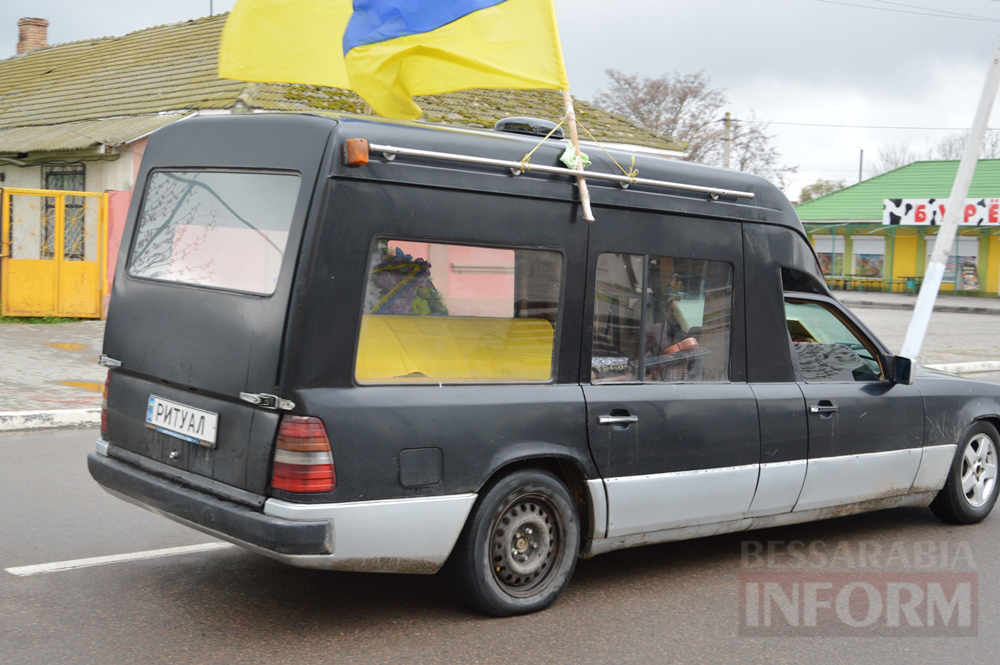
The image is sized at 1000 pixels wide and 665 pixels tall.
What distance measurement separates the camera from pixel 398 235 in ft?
14.3

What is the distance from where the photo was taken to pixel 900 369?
6.23m

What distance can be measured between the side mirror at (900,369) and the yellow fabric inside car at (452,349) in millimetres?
2488

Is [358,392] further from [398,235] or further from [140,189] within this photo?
[140,189]

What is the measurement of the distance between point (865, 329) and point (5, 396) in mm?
8029

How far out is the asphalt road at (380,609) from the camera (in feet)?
13.9

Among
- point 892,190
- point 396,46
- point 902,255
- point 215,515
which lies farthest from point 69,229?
point 892,190

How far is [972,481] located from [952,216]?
9137mm

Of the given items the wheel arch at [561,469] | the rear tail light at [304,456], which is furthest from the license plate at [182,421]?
the wheel arch at [561,469]

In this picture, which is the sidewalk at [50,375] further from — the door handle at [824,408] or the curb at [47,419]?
the door handle at [824,408]

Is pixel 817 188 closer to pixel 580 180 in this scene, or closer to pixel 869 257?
pixel 869 257

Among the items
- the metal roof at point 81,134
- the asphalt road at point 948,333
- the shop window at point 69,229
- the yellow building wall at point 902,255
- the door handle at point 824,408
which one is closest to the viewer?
the door handle at point 824,408

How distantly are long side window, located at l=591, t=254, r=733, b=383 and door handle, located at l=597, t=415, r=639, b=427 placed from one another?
191 mm

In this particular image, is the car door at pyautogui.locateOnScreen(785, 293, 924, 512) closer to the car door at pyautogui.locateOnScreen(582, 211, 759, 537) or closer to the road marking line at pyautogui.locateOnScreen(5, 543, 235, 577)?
the car door at pyautogui.locateOnScreen(582, 211, 759, 537)

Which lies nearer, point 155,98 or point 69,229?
point 69,229
